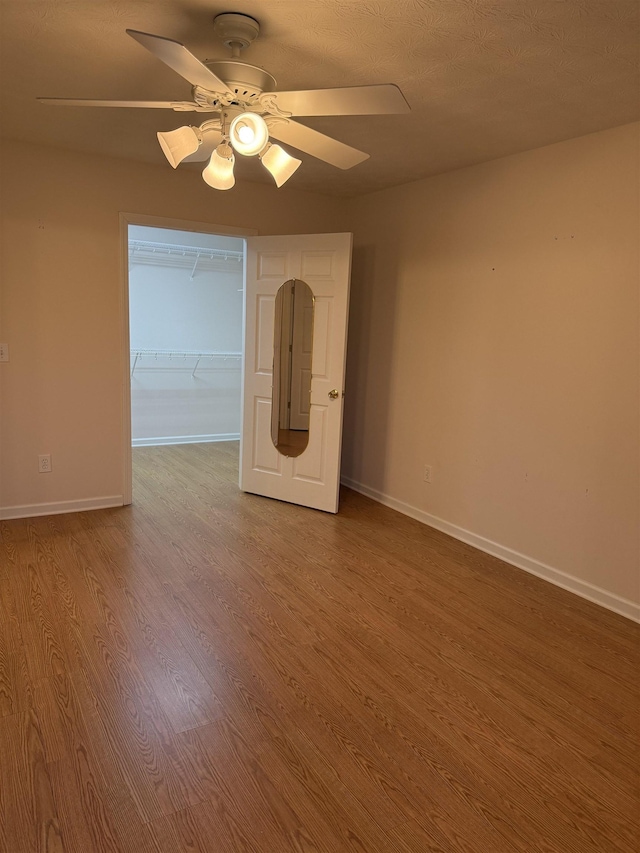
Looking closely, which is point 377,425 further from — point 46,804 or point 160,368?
point 46,804

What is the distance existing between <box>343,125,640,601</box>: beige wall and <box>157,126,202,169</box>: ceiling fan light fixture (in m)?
2.03

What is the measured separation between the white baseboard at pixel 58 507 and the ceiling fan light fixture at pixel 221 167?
2679 millimetres

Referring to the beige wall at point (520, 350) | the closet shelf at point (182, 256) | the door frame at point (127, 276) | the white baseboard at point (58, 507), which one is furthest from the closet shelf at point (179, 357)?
the beige wall at point (520, 350)

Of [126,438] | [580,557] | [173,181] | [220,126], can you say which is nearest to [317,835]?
[580,557]

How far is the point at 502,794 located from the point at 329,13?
2.55 meters

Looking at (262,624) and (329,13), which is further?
(262,624)

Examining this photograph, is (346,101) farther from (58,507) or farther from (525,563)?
(58,507)

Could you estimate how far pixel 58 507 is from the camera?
12.8 feet

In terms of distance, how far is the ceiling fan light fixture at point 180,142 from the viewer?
1.97 m

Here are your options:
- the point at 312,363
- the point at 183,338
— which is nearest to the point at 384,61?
the point at 312,363

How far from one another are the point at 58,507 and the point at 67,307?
139cm

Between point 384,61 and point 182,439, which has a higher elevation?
point 384,61

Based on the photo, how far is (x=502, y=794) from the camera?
171 cm

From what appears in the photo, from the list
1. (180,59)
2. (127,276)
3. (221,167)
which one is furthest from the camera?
(127,276)
